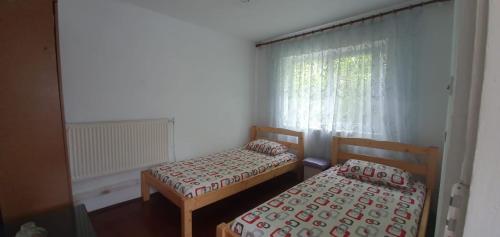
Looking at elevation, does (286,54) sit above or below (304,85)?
above

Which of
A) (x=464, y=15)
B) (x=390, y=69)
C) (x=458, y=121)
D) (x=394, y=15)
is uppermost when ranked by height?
(x=394, y=15)

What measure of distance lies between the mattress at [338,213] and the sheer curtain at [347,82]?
870 mm

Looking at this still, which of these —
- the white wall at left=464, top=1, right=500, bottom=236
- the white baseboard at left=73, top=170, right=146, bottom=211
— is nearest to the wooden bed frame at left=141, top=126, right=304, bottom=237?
the white baseboard at left=73, top=170, right=146, bottom=211

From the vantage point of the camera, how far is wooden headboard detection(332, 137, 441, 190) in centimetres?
208

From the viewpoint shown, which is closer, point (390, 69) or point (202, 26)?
point (390, 69)

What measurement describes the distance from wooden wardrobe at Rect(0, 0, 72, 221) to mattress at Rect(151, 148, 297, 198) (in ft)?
2.94

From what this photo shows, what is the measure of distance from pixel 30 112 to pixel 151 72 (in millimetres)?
1434

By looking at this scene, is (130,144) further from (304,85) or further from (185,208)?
(304,85)

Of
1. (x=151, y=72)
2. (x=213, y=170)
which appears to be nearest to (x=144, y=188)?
(x=213, y=170)

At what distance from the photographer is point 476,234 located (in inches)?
13.6

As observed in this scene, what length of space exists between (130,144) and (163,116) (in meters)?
0.53

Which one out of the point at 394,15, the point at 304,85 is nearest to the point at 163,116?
the point at 304,85

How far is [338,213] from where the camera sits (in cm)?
155

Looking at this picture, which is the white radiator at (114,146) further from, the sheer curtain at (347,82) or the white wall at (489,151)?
the white wall at (489,151)
